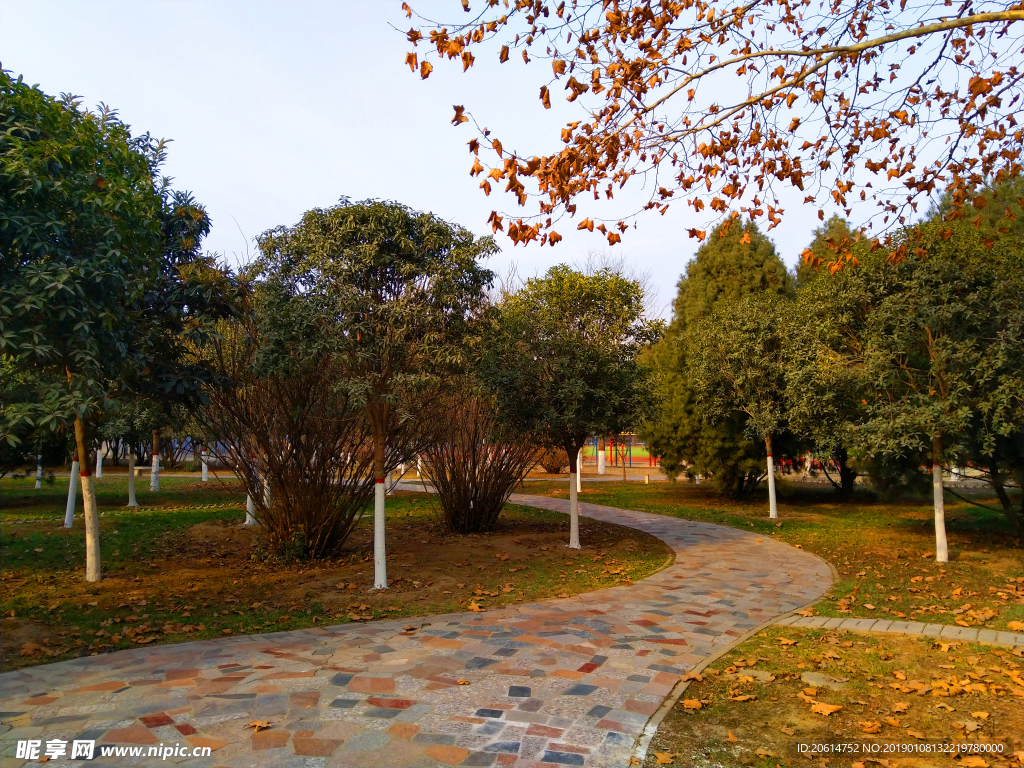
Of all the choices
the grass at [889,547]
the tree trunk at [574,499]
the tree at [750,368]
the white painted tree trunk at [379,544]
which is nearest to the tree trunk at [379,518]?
the white painted tree trunk at [379,544]

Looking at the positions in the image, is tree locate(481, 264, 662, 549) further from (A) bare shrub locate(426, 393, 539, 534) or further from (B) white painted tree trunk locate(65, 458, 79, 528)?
(B) white painted tree trunk locate(65, 458, 79, 528)

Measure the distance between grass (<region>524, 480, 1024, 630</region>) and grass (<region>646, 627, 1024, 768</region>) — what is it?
160 cm

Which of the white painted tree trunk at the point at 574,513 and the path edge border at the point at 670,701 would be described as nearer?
the path edge border at the point at 670,701

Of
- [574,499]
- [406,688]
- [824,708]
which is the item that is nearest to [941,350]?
[574,499]

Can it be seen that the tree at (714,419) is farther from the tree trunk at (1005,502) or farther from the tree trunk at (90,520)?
the tree trunk at (90,520)

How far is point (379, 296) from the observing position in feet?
28.3

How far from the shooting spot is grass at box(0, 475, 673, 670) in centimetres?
671

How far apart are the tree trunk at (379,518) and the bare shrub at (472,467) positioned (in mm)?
3757

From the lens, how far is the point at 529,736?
→ 4137 mm

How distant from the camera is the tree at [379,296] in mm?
8258

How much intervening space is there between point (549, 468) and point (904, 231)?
22.5m

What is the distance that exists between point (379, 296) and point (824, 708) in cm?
633

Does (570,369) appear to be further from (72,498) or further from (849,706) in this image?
(72,498)

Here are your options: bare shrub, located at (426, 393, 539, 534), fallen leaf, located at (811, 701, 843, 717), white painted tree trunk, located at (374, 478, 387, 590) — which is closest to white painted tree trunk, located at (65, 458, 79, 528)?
bare shrub, located at (426, 393, 539, 534)
